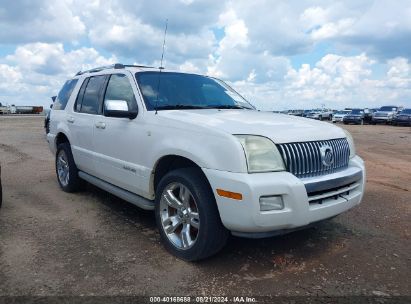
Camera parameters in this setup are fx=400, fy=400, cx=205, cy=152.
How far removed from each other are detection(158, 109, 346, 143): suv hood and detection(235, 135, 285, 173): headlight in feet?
0.19

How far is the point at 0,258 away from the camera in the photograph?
3.78m

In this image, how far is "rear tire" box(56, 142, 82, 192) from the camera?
20.1 feet

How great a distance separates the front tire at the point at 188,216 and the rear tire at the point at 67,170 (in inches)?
101

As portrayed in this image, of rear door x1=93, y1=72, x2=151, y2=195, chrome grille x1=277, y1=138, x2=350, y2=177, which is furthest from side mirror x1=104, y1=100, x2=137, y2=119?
chrome grille x1=277, y1=138, x2=350, y2=177

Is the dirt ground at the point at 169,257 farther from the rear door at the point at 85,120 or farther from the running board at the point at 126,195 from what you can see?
the rear door at the point at 85,120

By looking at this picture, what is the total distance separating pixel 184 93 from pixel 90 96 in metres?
1.62

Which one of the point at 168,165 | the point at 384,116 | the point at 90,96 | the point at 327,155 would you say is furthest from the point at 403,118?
the point at 168,165

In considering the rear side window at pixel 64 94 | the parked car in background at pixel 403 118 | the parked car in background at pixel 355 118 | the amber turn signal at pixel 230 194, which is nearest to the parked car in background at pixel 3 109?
the parked car in background at pixel 355 118

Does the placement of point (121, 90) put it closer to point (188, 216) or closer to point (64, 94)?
point (188, 216)

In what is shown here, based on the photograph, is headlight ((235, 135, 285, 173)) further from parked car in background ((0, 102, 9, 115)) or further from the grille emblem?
parked car in background ((0, 102, 9, 115))

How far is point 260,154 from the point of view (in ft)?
10.9

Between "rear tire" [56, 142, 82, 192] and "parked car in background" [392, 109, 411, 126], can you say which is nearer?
"rear tire" [56, 142, 82, 192]

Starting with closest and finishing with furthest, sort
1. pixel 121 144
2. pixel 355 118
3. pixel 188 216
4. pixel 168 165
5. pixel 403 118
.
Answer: pixel 188 216 < pixel 168 165 < pixel 121 144 < pixel 403 118 < pixel 355 118

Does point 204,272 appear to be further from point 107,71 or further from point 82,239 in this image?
point 107,71
